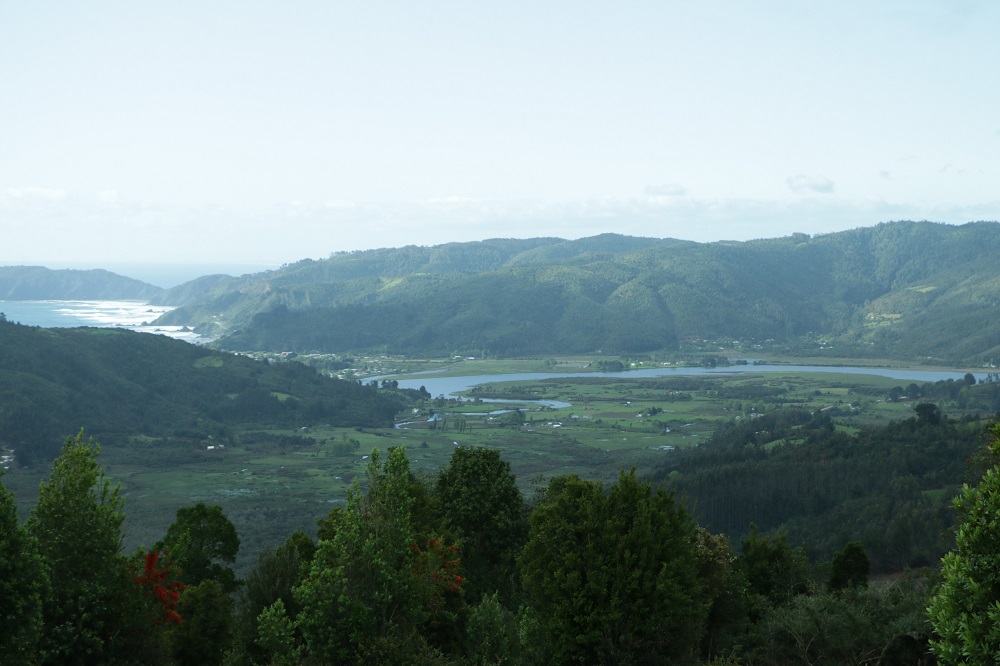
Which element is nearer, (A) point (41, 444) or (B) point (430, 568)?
(B) point (430, 568)

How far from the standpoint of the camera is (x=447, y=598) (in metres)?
27.0

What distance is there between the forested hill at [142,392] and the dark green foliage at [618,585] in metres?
90.2

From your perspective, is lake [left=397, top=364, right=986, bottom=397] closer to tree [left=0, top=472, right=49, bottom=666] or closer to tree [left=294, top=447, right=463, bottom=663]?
tree [left=294, top=447, right=463, bottom=663]

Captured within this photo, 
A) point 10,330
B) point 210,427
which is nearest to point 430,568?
point 210,427

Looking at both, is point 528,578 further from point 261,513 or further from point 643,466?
point 643,466

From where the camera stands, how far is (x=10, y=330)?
126125 millimetres

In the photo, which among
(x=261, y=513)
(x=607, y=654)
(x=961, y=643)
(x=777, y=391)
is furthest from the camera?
(x=777, y=391)

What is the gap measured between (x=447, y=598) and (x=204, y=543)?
1368 centimetres

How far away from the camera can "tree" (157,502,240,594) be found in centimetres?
3491

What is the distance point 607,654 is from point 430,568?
4661mm

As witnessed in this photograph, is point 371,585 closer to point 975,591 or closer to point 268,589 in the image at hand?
point 268,589

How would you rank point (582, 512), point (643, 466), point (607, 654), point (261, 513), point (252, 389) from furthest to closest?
point (252, 389) < point (643, 466) < point (261, 513) < point (582, 512) < point (607, 654)

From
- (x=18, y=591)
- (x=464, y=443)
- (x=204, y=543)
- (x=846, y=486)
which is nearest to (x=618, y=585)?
(x=18, y=591)

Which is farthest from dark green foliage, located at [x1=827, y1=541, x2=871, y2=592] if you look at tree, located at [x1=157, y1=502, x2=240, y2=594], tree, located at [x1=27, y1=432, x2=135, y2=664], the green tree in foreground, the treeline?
tree, located at [x1=27, y1=432, x2=135, y2=664]
